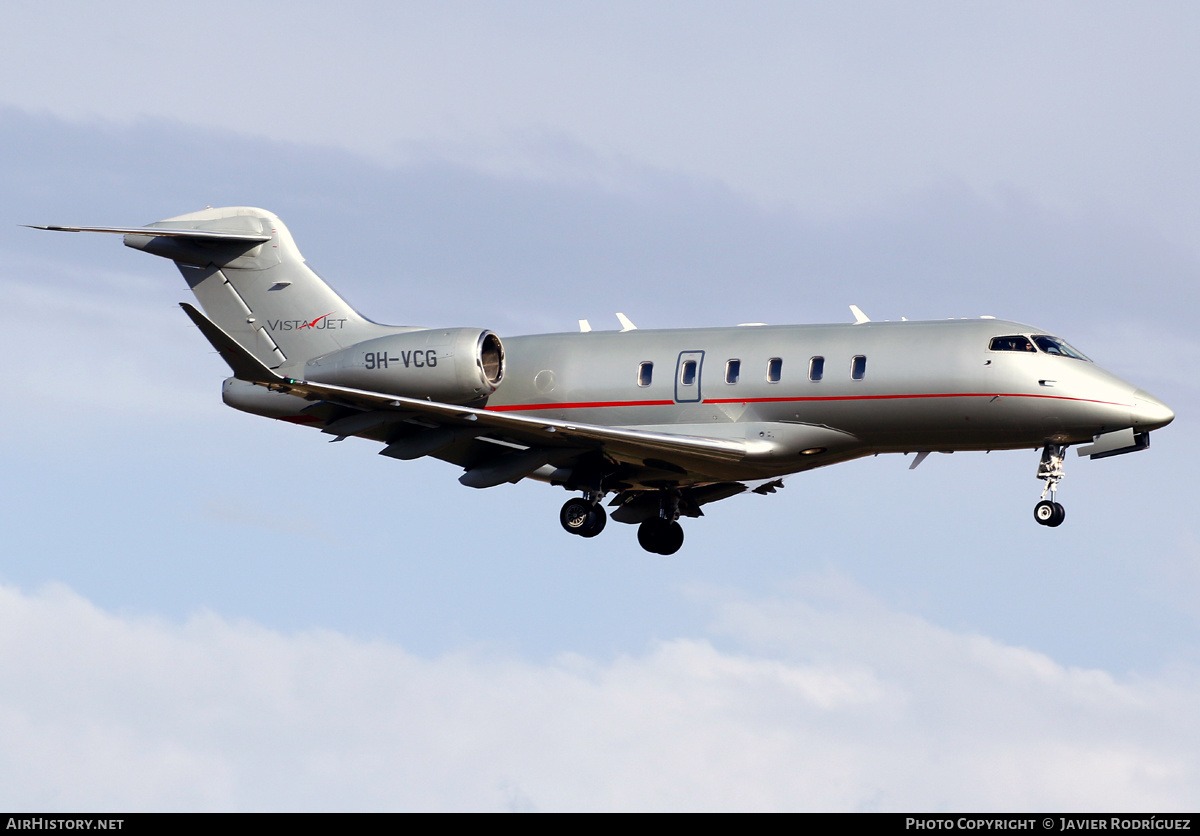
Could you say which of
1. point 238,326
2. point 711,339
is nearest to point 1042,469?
point 711,339

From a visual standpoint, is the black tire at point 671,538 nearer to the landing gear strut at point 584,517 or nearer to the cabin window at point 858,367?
the landing gear strut at point 584,517

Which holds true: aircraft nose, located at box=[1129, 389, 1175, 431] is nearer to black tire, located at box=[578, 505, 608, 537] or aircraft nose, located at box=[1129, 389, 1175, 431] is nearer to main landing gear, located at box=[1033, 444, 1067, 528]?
main landing gear, located at box=[1033, 444, 1067, 528]

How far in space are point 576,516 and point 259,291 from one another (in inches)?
328

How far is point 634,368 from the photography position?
29.0m

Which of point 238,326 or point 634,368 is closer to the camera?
point 634,368

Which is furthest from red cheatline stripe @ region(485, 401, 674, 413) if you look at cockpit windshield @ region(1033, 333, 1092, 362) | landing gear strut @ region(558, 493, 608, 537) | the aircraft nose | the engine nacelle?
the aircraft nose

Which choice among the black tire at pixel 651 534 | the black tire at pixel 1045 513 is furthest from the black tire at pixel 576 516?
the black tire at pixel 1045 513

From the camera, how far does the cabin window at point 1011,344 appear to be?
27.0 meters

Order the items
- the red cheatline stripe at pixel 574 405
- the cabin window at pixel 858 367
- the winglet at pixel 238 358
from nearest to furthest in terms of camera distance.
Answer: the winglet at pixel 238 358, the cabin window at pixel 858 367, the red cheatline stripe at pixel 574 405

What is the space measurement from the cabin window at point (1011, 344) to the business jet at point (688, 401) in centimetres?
2

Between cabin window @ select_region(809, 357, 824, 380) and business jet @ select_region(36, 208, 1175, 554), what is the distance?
0.08ft

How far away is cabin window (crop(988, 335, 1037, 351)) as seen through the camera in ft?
88.6
